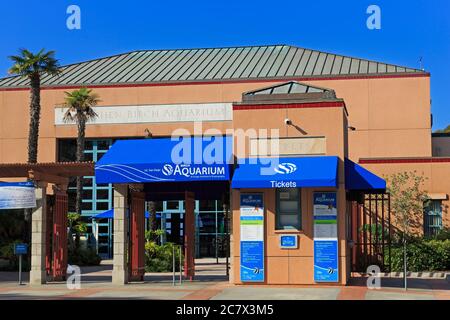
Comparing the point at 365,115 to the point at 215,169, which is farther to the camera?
the point at 365,115

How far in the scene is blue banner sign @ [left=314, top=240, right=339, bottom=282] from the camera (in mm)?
19109

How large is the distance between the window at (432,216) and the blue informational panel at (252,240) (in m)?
15.4

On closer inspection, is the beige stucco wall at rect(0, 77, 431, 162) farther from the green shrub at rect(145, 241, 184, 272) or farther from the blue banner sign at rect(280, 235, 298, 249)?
the blue banner sign at rect(280, 235, 298, 249)

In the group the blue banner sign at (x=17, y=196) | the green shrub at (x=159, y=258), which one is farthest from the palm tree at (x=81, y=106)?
the blue banner sign at (x=17, y=196)

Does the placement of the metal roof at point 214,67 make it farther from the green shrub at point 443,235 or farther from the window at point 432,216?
the green shrub at point 443,235

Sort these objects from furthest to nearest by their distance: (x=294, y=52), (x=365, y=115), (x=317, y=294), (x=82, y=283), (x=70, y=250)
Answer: (x=294, y=52) → (x=365, y=115) → (x=70, y=250) → (x=82, y=283) → (x=317, y=294)

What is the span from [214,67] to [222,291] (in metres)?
31.2

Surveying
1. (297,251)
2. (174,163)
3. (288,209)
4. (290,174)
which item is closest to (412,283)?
(297,251)

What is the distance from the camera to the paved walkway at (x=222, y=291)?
16766 mm

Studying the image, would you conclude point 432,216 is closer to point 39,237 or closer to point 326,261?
point 326,261
